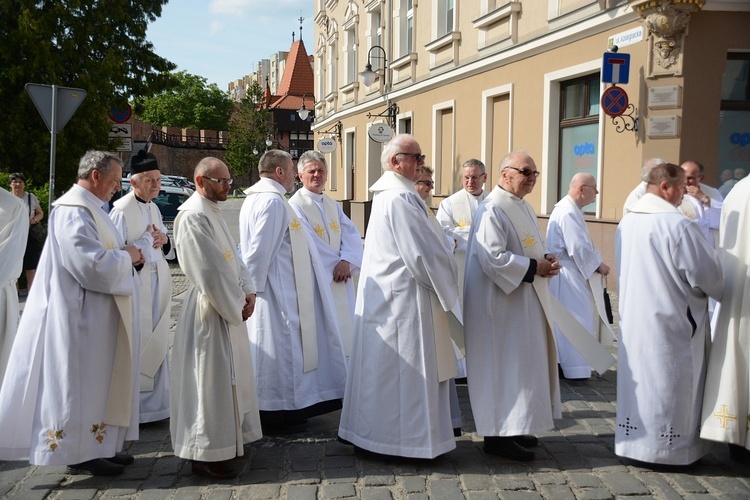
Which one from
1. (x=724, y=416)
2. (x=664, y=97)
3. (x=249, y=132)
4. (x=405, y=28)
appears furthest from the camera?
(x=249, y=132)

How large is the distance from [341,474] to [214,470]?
784 millimetres

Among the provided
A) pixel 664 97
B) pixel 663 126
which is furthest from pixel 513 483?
pixel 664 97

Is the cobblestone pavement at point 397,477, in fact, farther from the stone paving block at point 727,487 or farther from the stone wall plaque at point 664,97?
the stone wall plaque at point 664,97

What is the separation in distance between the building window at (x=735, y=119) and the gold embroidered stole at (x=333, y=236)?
688 centimetres

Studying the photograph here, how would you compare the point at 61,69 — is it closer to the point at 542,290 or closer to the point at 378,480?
the point at 542,290

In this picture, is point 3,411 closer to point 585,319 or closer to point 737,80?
point 585,319

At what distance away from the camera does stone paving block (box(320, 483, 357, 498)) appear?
175 inches

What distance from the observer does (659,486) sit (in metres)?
4.53

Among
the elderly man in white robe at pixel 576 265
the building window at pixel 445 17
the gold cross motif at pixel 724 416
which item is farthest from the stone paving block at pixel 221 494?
the building window at pixel 445 17

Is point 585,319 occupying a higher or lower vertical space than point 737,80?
lower

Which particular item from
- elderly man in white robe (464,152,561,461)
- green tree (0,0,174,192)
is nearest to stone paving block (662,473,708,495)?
elderly man in white robe (464,152,561,461)

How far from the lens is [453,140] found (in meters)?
17.9

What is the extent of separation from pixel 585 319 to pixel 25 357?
505 cm

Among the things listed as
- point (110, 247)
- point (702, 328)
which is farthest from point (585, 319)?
point (110, 247)
